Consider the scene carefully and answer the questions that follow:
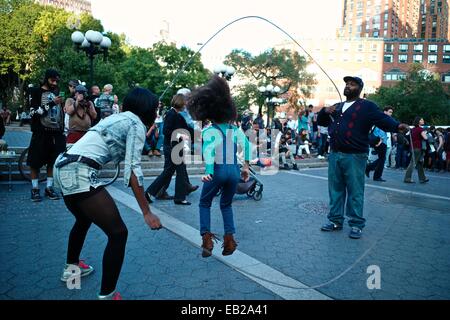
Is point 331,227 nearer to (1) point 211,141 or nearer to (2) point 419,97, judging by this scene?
(1) point 211,141

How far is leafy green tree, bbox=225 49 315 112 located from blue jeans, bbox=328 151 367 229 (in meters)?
48.7

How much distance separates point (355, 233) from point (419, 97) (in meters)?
54.6

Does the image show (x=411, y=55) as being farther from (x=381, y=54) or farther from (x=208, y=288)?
(x=208, y=288)

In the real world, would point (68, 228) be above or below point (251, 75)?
below

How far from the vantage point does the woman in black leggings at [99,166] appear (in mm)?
2732

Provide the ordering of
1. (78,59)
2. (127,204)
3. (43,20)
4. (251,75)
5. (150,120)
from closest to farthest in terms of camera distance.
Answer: (150,120) → (127,204) → (78,59) → (43,20) → (251,75)

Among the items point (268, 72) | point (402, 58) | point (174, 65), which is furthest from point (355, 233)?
point (402, 58)

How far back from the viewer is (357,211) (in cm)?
530

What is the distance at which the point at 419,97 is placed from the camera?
5197 centimetres

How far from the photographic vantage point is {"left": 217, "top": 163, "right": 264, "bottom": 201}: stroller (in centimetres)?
752

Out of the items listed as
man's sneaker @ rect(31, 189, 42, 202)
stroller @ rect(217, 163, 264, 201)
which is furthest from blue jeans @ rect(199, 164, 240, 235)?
man's sneaker @ rect(31, 189, 42, 202)

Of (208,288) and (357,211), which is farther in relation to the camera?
(357,211)

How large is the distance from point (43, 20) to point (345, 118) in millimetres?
46771

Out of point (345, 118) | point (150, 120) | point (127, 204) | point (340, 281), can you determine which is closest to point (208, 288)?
point (340, 281)
